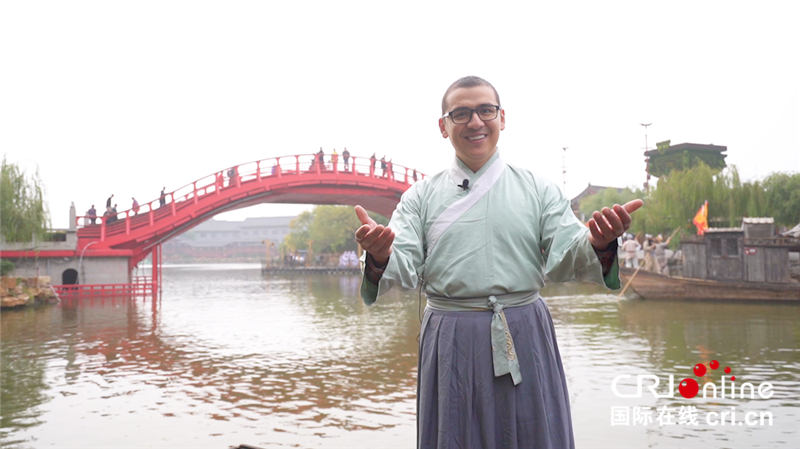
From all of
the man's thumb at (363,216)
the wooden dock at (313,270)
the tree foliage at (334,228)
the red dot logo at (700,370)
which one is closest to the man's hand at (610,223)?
the man's thumb at (363,216)

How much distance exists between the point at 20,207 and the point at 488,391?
1716 cm

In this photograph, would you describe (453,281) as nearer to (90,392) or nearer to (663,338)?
(90,392)

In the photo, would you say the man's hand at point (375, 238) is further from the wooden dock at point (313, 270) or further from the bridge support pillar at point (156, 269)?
the wooden dock at point (313, 270)

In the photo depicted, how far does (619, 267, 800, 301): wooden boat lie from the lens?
13844 millimetres

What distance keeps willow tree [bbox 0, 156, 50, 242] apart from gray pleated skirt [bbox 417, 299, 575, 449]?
16.4m

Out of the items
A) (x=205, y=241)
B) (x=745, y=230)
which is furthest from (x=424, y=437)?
(x=205, y=241)

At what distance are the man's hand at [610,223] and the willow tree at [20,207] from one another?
16.8 meters

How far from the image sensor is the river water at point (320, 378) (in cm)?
464

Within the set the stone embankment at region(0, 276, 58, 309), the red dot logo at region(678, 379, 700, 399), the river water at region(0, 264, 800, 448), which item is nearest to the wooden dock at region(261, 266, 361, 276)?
the stone embankment at region(0, 276, 58, 309)

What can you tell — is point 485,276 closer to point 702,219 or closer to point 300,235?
point 702,219

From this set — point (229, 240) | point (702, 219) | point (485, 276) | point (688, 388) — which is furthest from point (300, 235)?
point (485, 276)

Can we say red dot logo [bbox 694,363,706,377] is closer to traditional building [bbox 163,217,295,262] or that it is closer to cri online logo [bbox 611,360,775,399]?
cri online logo [bbox 611,360,775,399]

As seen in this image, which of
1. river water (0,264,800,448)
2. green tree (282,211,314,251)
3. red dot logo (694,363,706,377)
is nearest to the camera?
river water (0,264,800,448)

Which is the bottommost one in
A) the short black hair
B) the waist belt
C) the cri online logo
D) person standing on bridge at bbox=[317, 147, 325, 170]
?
the cri online logo
